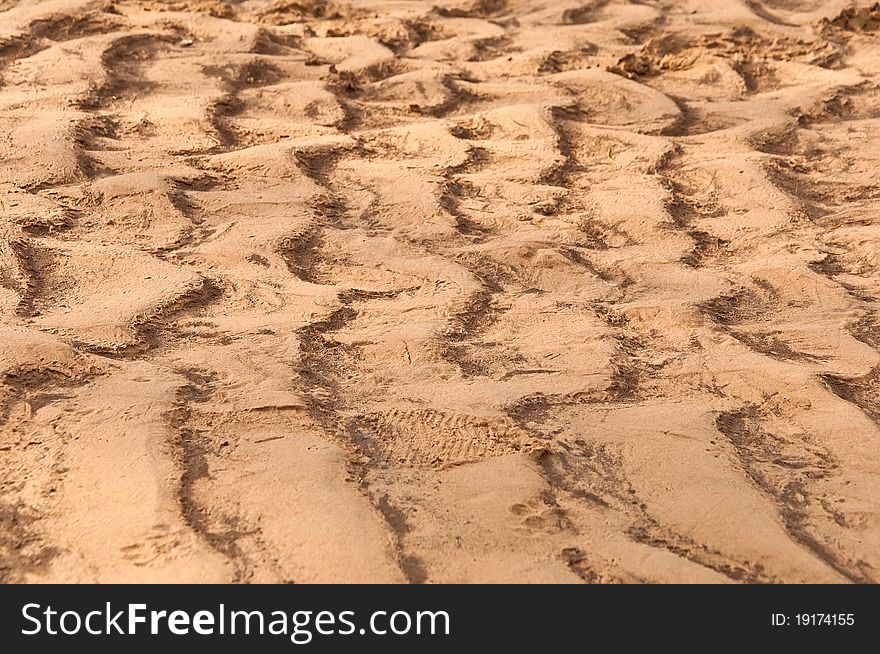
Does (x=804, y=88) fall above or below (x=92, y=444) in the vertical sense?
below

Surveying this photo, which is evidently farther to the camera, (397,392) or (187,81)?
(187,81)

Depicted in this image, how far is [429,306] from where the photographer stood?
6.68ft

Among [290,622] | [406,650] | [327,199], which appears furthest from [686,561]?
[327,199]

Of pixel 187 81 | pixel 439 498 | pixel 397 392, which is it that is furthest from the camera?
pixel 187 81

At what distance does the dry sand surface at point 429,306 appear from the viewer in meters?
1.44

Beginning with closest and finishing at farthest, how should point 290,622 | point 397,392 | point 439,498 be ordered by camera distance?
point 290,622 < point 439,498 < point 397,392

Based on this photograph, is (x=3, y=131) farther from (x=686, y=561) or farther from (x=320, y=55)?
(x=686, y=561)

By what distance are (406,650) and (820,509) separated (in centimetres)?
64

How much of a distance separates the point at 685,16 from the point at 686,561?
9.84 ft

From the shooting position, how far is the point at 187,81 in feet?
10.3

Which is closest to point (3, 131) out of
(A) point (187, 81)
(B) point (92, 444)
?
(A) point (187, 81)

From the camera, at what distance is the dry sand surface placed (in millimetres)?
1437

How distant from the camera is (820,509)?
5.01ft

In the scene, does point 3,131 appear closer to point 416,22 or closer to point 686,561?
point 416,22
